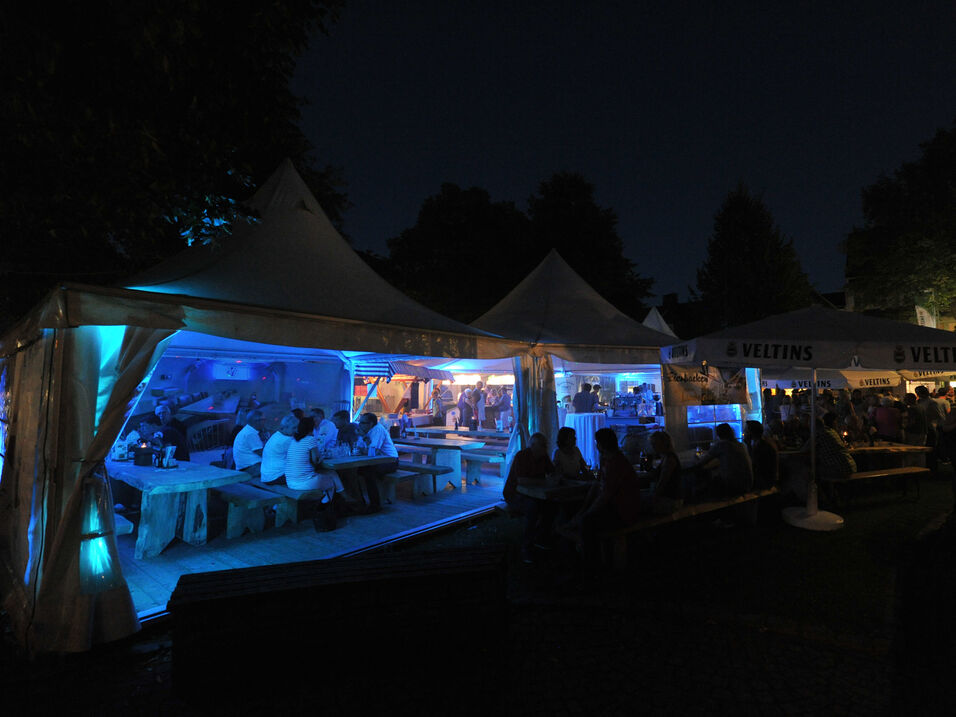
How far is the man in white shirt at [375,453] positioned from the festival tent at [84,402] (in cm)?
261

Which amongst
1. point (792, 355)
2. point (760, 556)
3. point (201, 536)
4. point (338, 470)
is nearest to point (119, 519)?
point (201, 536)

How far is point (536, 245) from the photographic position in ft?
69.1

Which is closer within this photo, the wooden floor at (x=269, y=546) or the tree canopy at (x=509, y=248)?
the wooden floor at (x=269, y=546)

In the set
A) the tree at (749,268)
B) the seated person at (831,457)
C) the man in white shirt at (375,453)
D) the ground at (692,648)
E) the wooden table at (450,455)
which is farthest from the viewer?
the tree at (749,268)

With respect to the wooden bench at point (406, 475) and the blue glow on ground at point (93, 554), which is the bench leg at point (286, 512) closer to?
the wooden bench at point (406, 475)

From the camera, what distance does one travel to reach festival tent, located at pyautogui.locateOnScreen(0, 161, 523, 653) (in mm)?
3305

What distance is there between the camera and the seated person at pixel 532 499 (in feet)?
17.0

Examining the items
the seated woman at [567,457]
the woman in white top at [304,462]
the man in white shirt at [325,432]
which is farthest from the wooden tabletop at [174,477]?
the seated woman at [567,457]

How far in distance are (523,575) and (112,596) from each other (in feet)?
10.8

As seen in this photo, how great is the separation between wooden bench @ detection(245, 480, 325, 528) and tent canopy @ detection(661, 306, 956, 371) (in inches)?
201

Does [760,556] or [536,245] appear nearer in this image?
[760,556]

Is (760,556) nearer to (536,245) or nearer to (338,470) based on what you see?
(338,470)

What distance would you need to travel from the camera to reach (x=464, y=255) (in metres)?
21.3

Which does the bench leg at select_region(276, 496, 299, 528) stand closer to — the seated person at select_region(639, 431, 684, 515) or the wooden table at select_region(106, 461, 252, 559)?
the wooden table at select_region(106, 461, 252, 559)
